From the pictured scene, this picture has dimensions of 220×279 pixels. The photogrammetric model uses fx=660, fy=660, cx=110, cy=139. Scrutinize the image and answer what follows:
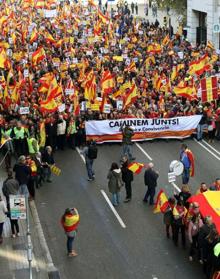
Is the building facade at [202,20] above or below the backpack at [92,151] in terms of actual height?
above

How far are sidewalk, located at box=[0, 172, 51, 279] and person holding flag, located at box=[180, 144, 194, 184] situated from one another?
478 centimetres

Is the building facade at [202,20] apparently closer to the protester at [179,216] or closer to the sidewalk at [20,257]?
the protester at [179,216]

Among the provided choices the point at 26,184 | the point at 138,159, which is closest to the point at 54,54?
the point at 138,159

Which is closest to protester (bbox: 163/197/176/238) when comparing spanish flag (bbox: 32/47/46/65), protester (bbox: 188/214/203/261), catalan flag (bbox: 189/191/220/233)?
catalan flag (bbox: 189/191/220/233)

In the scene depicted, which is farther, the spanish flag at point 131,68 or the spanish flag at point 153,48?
the spanish flag at point 153,48

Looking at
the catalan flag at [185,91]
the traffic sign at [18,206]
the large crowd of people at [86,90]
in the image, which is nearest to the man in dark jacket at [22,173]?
the large crowd of people at [86,90]

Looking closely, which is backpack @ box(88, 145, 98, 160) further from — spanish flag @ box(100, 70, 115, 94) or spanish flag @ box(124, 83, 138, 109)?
spanish flag @ box(100, 70, 115, 94)

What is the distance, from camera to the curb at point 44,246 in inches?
559

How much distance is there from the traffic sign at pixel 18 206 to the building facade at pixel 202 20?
32639 mm

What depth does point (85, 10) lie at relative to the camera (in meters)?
49.8

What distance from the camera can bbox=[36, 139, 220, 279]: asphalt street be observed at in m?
14.4

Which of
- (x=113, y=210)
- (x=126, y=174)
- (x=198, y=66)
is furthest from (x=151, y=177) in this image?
(x=198, y=66)

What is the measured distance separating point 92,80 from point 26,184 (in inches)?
341

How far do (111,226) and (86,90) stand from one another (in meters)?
9.93
